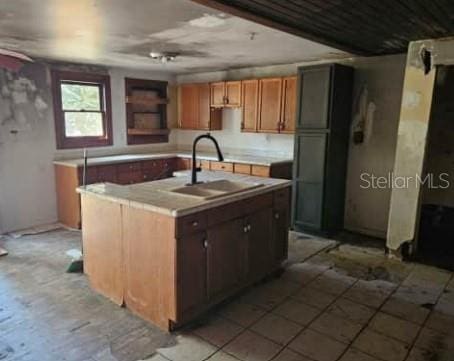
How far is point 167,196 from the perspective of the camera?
8.82 ft

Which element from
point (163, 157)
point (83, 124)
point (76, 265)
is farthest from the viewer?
point (163, 157)

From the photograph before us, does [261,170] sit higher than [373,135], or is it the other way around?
[373,135]

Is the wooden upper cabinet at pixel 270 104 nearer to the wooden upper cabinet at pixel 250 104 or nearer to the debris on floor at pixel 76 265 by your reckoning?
the wooden upper cabinet at pixel 250 104

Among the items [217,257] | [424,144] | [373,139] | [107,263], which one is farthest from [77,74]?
[424,144]

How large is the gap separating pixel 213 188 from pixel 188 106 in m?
3.31

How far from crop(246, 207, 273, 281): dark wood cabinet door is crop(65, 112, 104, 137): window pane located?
11.1 ft

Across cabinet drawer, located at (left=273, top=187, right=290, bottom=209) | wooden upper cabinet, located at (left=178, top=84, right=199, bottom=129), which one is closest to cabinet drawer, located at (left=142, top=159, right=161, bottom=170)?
wooden upper cabinet, located at (left=178, top=84, right=199, bottom=129)

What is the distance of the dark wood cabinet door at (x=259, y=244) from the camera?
3.02m

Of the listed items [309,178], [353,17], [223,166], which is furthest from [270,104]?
[353,17]

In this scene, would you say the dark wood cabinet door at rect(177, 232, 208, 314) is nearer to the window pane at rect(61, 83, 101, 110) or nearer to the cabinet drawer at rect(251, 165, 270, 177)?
the cabinet drawer at rect(251, 165, 270, 177)

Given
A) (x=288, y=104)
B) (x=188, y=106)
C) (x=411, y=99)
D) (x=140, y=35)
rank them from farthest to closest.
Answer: (x=188, y=106), (x=288, y=104), (x=411, y=99), (x=140, y=35)

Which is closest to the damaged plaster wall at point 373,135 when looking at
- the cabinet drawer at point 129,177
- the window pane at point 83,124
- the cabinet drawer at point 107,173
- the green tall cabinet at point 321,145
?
the green tall cabinet at point 321,145

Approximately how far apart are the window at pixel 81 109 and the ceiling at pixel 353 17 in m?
3.37

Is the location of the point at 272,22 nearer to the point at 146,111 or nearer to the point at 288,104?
the point at 288,104
